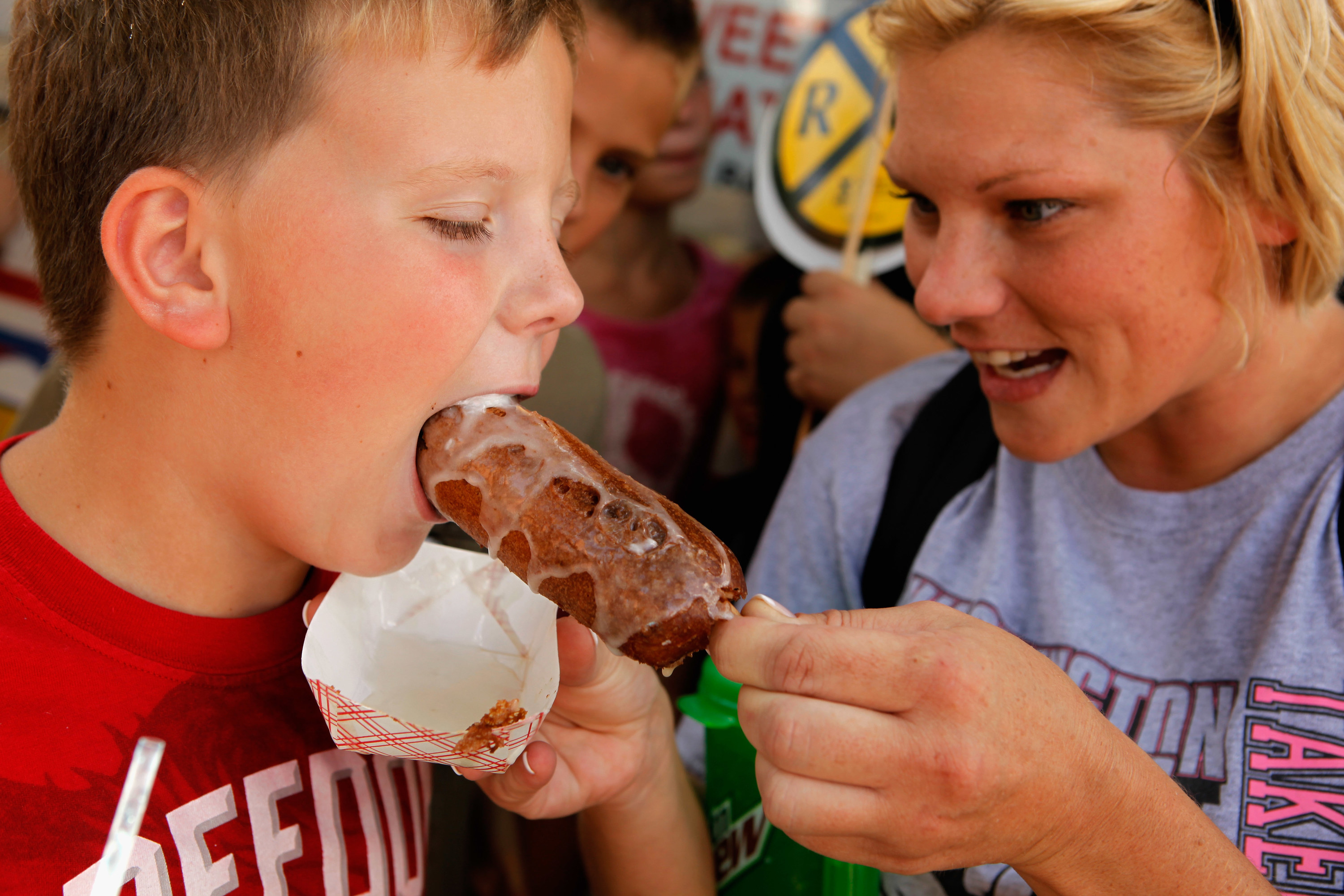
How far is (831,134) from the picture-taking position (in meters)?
3.02

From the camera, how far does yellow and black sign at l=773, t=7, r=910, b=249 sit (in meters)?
2.96

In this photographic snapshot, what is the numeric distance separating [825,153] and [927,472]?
1.34 m

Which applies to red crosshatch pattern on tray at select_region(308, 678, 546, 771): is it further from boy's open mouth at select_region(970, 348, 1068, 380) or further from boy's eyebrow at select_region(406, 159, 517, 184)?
boy's open mouth at select_region(970, 348, 1068, 380)

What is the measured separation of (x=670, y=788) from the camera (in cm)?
172

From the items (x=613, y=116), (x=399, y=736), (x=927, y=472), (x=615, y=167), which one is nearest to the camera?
(x=399, y=736)

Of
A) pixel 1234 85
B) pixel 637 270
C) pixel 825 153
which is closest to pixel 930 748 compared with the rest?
pixel 1234 85

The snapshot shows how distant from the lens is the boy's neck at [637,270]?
11.3ft

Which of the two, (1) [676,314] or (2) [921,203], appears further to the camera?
(1) [676,314]

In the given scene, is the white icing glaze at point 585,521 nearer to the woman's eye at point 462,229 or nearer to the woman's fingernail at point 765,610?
the woman's fingernail at point 765,610

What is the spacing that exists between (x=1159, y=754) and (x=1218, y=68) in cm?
115

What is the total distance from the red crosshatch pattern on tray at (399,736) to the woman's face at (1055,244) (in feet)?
3.52

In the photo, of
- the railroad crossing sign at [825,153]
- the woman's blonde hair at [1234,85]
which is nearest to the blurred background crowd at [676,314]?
the railroad crossing sign at [825,153]

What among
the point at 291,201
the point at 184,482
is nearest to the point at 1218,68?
the point at 291,201

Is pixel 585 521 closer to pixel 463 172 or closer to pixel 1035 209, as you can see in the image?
pixel 463 172
